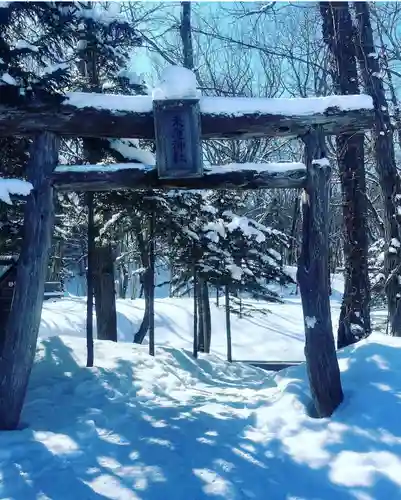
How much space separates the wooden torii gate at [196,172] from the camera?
203 inches

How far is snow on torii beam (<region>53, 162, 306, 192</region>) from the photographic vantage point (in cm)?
536

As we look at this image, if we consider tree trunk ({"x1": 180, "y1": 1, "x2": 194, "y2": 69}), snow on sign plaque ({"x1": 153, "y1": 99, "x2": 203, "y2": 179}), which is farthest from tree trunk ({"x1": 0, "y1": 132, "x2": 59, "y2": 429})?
tree trunk ({"x1": 180, "y1": 1, "x2": 194, "y2": 69})

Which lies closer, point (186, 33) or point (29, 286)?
point (29, 286)

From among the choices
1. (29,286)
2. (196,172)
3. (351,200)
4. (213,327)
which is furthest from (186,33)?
(213,327)

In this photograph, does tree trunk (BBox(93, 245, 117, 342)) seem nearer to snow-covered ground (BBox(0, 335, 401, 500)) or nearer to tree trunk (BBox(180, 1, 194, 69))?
snow-covered ground (BBox(0, 335, 401, 500))

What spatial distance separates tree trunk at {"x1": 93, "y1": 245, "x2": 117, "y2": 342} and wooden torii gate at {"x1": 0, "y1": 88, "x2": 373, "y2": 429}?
6336 mm

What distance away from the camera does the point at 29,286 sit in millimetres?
5125

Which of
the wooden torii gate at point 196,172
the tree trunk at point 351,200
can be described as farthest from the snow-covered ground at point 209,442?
the tree trunk at point 351,200

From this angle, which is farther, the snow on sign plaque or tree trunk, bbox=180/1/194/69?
tree trunk, bbox=180/1/194/69

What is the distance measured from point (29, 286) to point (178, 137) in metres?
2.13

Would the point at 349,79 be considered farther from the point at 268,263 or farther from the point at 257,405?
the point at 268,263

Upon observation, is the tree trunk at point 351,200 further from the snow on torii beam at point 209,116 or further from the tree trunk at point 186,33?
the tree trunk at point 186,33

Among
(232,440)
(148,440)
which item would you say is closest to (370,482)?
(232,440)

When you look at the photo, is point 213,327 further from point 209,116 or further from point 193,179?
point 209,116
